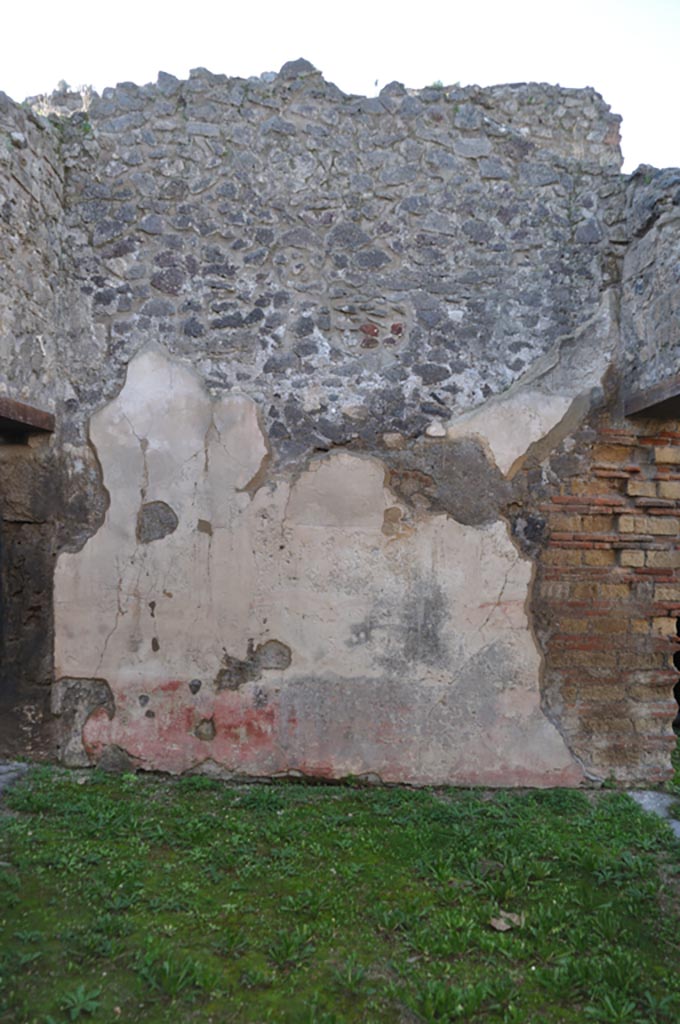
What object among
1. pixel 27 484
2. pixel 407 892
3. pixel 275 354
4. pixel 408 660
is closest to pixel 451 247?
pixel 275 354

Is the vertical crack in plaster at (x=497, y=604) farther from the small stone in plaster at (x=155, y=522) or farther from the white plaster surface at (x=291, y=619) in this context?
the small stone in plaster at (x=155, y=522)

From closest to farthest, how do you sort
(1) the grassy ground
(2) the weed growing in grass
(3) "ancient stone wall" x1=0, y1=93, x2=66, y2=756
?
1. (2) the weed growing in grass
2. (1) the grassy ground
3. (3) "ancient stone wall" x1=0, y1=93, x2=66, y2=756

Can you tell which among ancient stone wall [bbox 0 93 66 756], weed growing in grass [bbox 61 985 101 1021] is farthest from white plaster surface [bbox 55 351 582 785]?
weed growing in grass [bbox 61 985 101 1021]

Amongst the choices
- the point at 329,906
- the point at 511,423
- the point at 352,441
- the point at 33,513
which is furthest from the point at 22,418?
the point at 329,906

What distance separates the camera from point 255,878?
3023 millimetres

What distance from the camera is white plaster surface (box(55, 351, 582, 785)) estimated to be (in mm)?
4117

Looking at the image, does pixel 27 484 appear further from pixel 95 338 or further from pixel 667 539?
pixel 667 539

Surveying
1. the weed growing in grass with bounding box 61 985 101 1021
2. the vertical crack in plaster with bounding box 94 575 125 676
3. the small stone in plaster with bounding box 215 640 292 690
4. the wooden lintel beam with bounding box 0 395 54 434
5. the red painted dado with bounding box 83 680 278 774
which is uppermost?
the wooden lintel beam with bounding box 0 395 54 434

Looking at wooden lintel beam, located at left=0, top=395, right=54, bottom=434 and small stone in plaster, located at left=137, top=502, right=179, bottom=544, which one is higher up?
wooden lintel beam, located at left=0, top=395, right=54, bottom=434

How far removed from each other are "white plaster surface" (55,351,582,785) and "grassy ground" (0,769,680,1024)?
0.87 ft

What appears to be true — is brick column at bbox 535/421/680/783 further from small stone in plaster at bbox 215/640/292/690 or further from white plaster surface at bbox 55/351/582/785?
small stone in plaster at bbox 215/640/292/690

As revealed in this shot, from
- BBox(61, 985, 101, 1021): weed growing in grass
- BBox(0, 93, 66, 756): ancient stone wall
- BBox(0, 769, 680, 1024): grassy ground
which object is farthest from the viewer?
BBox(0, 93, 66, 756): ancient stone wall

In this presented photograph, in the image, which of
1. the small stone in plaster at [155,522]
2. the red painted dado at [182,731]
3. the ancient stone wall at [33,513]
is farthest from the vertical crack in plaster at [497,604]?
the ancient stone wall at [33,513]

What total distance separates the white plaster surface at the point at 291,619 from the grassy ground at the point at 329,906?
266mm
